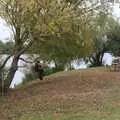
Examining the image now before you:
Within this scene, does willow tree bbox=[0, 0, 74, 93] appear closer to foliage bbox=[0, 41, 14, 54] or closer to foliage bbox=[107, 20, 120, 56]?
foliage bbox=[0, 41, 14, 54]

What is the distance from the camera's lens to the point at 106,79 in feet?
77.9

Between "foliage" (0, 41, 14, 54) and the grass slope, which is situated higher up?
"foliage" (0, 41, 14, 54)

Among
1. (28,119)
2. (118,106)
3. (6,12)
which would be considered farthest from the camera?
(6,12)

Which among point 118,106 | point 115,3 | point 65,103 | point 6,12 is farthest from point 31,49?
point 118,106

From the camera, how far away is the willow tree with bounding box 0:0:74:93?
1861 centimetres

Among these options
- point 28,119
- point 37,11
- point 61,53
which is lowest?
point 28,119

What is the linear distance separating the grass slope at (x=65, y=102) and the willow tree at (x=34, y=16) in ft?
8.76

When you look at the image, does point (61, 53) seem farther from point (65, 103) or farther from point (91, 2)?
point (65, 103)

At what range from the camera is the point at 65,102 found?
1564 cm

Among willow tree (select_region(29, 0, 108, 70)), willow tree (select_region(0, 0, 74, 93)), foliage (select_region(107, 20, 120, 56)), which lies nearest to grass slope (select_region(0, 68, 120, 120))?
willow tree (select_region(29, 0, 108, 70))

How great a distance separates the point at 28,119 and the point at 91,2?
1042cm

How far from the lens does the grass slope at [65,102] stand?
13.1m

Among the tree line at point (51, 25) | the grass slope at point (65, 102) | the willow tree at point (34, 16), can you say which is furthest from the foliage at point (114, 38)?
the willow tree at point (34, 16)

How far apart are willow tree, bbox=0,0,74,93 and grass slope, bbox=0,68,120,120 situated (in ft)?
8.76
